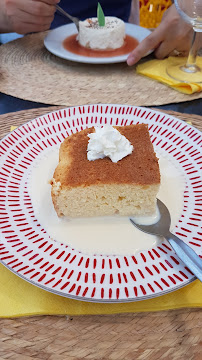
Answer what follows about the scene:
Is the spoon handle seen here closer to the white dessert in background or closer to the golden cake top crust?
the golden cake top crust

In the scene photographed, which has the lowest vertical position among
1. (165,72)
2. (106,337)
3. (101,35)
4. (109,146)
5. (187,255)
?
(106,337)

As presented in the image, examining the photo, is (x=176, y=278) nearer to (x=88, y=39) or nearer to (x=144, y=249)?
(x=144, y=249)

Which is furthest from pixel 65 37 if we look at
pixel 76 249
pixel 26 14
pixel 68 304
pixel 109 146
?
pixel 68 304

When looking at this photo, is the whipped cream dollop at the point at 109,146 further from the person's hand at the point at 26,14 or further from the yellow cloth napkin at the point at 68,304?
the person's hand at the point at 26,14

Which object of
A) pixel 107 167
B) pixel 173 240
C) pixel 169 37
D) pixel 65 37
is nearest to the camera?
pixel 173 240

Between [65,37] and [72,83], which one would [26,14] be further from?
[72,83]

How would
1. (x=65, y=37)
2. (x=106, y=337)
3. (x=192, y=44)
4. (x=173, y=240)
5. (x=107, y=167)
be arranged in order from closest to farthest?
1. (x=106, y=337)
2. (x=173, y=240)
3. (x=107, y=167)
4. (x=192, y=44)
5. (x=65, y=37)

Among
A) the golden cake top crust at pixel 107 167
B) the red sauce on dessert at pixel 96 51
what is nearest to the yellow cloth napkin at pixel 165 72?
the red sauce on dessert at pixel 96 51
